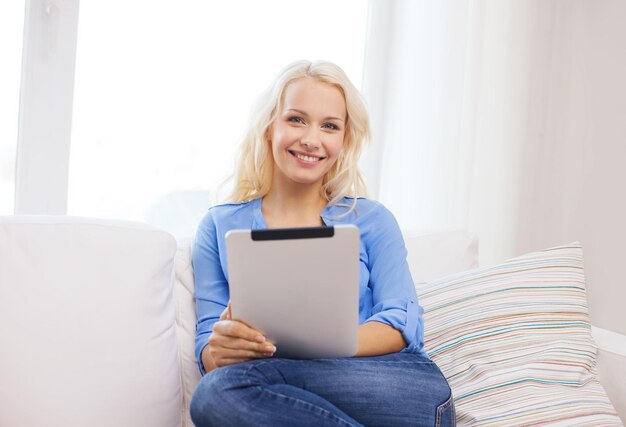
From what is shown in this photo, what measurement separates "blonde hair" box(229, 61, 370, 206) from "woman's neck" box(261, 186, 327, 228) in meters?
0.04

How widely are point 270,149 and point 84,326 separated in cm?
61

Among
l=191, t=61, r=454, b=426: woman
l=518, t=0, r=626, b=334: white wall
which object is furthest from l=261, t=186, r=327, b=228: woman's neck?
l=518, t=0, r=626, b=334: white wall

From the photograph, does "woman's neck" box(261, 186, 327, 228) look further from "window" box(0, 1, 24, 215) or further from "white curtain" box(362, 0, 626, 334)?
"white curtain" box(362, 0, 626, 334)

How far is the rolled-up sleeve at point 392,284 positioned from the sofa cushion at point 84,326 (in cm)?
44

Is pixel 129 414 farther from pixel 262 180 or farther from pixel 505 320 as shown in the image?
pixel 505 320

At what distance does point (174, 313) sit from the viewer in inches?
61.1

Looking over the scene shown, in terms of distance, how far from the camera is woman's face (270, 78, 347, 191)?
1.63 meters

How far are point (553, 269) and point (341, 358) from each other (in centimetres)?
61

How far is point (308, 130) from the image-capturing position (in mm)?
1626

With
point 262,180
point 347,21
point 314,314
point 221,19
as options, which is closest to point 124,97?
point 221,19

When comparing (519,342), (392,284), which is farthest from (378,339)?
(519,342)

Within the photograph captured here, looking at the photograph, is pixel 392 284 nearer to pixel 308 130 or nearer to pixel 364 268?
pixel 364 268

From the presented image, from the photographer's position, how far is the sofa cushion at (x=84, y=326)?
1320 mm

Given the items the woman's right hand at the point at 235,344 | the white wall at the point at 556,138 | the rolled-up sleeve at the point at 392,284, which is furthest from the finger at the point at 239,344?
the white wall at the point at 556,138
